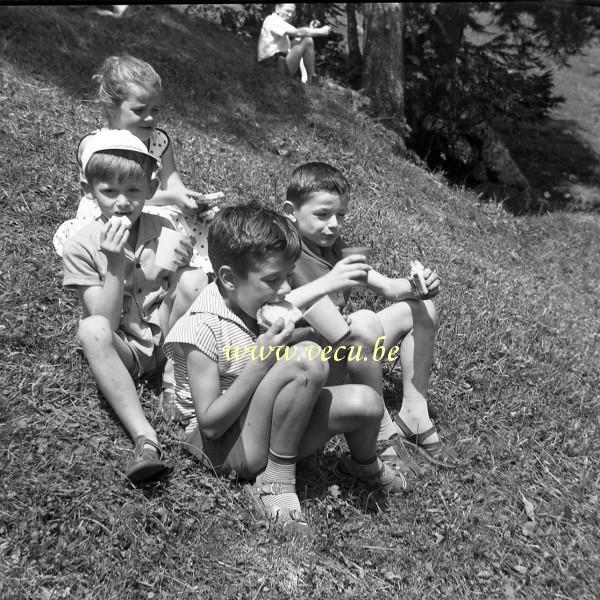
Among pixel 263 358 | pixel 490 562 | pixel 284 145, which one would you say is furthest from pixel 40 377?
pixel 284 145

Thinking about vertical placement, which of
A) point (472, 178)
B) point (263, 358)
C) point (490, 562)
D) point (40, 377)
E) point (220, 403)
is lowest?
point (472, 178)

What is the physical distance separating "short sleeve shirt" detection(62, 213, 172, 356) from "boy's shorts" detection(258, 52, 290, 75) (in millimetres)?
7148

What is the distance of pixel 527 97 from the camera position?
11.0 metres

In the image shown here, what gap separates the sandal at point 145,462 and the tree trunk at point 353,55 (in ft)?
29.4

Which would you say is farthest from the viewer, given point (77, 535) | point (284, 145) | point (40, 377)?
point (284, 145)

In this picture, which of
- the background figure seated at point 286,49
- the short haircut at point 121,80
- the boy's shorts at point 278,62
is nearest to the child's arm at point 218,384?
the short haircut at point 121,80

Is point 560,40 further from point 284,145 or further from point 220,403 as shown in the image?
point 220,403

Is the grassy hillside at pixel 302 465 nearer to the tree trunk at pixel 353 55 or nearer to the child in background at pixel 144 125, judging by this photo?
the child in background at pixel 144 125

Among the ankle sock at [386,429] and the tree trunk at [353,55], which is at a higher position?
the tree trunk at [353,55]

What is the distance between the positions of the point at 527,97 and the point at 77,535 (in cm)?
1002

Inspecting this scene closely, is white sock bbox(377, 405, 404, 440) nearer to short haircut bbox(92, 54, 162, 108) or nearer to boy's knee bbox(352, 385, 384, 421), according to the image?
boy's knee bbox(352, 385, 384, 421)

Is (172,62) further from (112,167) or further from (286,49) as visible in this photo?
(112,167)

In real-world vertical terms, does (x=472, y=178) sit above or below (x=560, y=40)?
below

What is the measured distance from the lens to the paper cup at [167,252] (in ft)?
11.0
